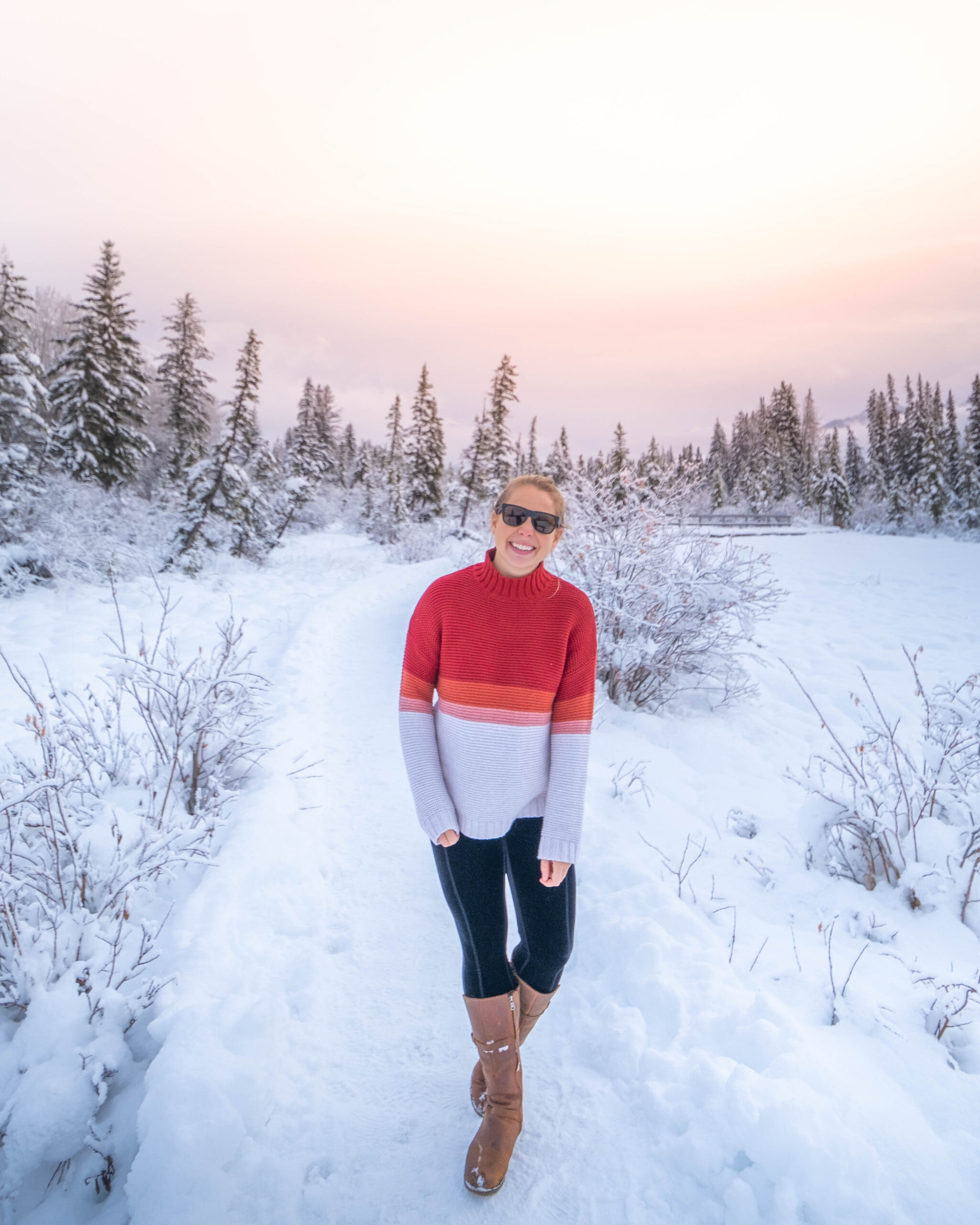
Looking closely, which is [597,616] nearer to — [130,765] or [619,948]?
[619,948]

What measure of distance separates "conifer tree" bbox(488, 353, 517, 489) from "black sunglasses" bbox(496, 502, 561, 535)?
3293 cm

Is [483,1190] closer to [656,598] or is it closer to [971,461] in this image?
[656,598]

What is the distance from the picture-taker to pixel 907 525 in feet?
115

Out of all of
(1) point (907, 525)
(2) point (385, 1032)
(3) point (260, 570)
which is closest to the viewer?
(2) point (385, 1032)

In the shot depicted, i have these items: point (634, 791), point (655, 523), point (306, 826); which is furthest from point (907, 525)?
point (306, 826)

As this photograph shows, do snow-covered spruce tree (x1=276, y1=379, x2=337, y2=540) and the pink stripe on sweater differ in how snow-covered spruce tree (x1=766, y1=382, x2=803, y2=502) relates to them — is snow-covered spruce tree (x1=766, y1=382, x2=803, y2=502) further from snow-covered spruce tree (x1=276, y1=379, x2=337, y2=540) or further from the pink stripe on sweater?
the pink stripe on sweater

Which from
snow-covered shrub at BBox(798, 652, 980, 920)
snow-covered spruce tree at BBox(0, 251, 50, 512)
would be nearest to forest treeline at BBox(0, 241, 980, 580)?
snow-covered spruce tree at BBox(0, 251, 50, 512)

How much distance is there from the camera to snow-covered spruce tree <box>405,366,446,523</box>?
34219 millimetres

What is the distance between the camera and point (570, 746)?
6.60ft

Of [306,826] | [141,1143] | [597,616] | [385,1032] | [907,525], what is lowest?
[385,1032]

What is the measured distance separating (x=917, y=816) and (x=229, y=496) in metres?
19.5

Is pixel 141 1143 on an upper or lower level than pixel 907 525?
lower

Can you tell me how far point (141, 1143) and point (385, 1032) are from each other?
103cm

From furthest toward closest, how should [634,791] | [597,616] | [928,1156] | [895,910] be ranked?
[597,616] → [634,791] → [895,910] → [928,1156]
